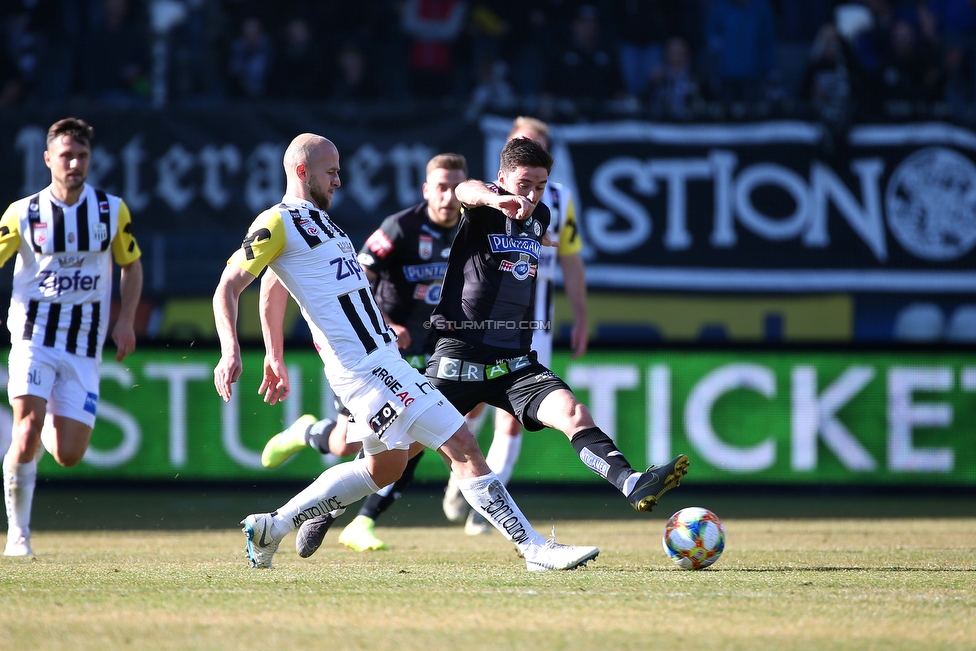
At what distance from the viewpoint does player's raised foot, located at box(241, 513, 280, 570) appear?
5488 mm

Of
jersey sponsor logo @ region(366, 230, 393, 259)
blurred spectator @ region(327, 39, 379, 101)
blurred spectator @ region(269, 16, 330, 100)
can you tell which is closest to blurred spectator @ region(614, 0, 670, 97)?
blurred spectator @ region(327, 39, 379, 101)

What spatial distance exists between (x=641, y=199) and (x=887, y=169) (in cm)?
242

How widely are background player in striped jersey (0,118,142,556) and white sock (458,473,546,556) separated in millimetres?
2416

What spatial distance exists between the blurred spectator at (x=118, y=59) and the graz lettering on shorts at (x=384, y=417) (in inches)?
354

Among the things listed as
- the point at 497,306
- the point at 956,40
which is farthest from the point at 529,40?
the point at 497,306

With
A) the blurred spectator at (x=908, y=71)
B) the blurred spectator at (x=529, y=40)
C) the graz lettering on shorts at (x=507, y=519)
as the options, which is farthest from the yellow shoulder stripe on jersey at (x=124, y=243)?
the blurred spectator at (x=908, y=71)

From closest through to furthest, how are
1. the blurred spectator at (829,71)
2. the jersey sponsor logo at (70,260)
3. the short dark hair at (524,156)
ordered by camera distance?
the short dark hair at (524,156), the jersey sponsor logo at (70,260), the blurred spectator at (829,71)

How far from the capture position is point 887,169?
12375 mm

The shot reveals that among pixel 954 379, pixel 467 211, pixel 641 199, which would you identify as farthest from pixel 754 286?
pixel 467 211

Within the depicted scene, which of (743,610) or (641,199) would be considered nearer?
(743,610)

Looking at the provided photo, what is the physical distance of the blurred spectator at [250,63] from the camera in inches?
543

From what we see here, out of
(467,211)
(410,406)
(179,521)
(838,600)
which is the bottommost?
(179,521)

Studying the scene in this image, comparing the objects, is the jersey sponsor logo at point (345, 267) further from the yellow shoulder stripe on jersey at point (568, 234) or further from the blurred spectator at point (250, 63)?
the blurred spectator at point (250, 63)

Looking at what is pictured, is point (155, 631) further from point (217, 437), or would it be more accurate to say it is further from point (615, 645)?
point (217, 437)
